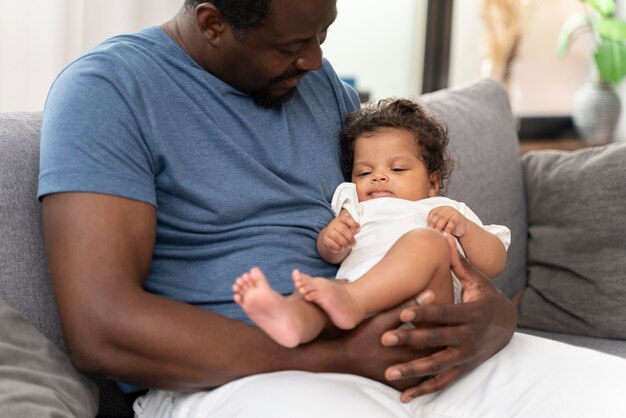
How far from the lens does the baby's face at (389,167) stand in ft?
5.86

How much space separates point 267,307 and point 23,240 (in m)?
0.48

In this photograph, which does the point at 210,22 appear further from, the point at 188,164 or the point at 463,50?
the point at 463,50

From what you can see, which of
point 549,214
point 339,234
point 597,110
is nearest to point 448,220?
point 339,234

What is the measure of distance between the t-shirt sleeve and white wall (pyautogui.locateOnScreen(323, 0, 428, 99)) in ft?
8.22

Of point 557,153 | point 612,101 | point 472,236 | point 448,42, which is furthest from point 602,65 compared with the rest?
point 472,236

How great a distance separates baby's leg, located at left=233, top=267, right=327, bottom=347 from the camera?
1304 millimetres

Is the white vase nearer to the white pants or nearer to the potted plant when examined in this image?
the potted plant

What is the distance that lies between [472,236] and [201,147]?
517 mm

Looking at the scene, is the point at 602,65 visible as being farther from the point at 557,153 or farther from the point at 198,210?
the point at 198,210

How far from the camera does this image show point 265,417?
1.34 meters

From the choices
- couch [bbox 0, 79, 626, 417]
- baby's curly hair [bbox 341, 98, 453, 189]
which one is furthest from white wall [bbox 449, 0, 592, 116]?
baby's curly hair [bbox 341, 98, 453, 189]

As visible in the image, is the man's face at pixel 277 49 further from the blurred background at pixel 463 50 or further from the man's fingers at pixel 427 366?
the blurred background at pixel 463 50

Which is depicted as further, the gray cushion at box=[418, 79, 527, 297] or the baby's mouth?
the gray cushion at box=[418, 79, 527, 297]

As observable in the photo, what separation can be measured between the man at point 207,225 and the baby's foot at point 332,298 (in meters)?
0.06
